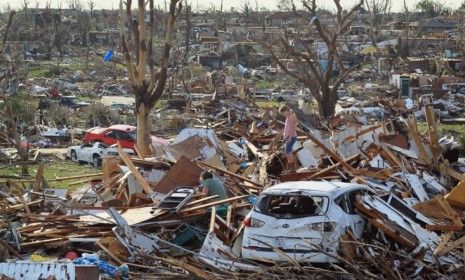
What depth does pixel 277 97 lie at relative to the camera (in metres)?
55.4

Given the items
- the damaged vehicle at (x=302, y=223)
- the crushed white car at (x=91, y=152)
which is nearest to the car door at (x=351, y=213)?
the damaged vehicle at (x=302, y=223)

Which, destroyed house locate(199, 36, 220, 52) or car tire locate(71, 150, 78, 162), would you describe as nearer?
car tire locate(71, 150, 78, 162)

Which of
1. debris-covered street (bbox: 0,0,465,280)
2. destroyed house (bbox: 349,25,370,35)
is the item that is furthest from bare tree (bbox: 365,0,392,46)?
debris-covered street (bbox: 0,0,465,280)

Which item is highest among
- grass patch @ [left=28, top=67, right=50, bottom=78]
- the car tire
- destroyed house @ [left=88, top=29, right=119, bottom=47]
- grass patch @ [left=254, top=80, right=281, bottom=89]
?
the car tire

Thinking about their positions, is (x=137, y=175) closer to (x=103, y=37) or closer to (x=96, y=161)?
(x=96, y=161)

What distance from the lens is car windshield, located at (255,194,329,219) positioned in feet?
39.1

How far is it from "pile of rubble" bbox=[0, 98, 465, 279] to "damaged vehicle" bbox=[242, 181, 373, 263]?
0.02m

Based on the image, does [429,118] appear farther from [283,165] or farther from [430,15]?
[430,15]

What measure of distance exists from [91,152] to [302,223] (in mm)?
18912

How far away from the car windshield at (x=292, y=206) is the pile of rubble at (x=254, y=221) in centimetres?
2

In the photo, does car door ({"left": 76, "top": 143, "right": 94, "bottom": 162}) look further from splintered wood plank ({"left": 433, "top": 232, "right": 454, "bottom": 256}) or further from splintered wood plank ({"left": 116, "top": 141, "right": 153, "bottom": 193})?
splintered wood plank ({"left": 433, "top": 232, "right": 454, "bottom": 256})

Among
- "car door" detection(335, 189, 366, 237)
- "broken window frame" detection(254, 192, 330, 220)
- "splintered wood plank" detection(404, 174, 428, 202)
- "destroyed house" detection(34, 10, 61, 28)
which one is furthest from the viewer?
"destroyed house" detection(34, 10, 61, 28)

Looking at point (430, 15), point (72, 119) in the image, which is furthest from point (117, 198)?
point (430, 15)

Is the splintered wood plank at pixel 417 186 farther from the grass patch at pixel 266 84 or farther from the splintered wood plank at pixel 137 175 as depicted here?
the grass patch at pixel 266 84
